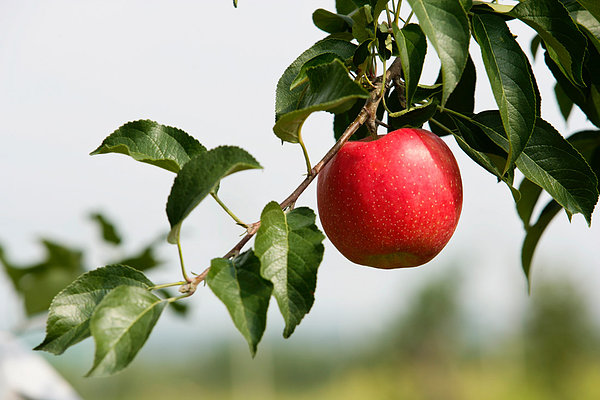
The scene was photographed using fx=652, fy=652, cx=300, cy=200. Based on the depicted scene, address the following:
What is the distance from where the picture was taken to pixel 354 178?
562mm

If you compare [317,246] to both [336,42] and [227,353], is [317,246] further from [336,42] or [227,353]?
[227,353]

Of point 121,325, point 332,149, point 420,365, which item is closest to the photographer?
point 121,325

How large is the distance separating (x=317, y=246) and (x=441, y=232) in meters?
0.21

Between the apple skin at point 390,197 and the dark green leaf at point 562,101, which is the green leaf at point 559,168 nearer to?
the apple skin at point 390,197

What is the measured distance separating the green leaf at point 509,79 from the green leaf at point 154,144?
0.22 m

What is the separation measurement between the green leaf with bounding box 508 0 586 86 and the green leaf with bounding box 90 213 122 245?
0.81 metres

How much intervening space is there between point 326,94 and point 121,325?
18cm

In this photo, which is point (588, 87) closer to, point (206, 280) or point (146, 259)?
point (206, 280)

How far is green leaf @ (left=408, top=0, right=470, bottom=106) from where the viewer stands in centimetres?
40

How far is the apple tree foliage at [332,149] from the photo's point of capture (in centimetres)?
39

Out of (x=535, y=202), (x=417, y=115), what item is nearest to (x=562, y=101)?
(x=535, y=202)

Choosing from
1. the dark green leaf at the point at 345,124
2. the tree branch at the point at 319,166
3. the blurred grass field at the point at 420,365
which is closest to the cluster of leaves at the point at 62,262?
the dark green leaf at the point at 345,124

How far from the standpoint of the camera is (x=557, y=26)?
0.50m

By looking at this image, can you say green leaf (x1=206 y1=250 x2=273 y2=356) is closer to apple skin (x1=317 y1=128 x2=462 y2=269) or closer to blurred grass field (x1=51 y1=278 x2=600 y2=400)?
apple skin (x1=317 y1=128 x2=462 y2=269)
